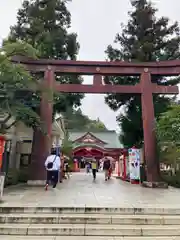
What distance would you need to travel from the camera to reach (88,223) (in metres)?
5.08

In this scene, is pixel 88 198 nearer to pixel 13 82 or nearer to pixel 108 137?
pixel 13 82

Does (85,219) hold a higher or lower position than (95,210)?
lower

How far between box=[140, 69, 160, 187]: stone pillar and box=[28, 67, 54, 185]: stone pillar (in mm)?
4896

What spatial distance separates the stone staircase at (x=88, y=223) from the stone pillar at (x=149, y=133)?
19.2 feet

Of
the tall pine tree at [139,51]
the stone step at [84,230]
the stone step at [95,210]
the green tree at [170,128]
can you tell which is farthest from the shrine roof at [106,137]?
the stone step at [84,230]

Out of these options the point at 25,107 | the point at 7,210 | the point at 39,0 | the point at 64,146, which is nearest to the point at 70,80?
the point at 39,0

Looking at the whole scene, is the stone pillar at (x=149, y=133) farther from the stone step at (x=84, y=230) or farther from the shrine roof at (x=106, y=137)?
the shrine roof at (x=106, y=137)

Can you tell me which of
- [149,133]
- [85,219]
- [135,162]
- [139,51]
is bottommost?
[85,219]

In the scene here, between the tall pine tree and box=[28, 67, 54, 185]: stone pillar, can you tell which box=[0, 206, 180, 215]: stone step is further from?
the tall pine tree

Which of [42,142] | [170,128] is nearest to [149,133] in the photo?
[170,128]

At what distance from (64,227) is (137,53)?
574 inches

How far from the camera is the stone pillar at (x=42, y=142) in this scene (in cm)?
1089

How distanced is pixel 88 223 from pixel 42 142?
22.7 feet

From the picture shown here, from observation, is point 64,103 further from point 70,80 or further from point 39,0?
point 39,0
